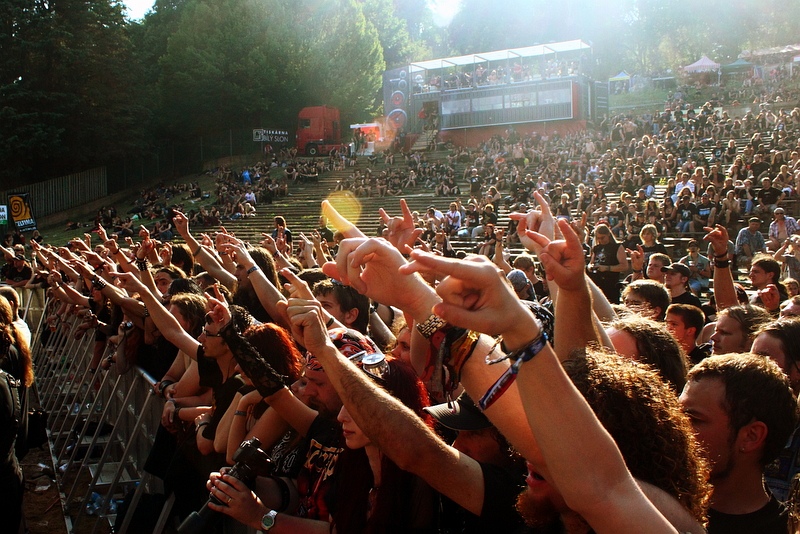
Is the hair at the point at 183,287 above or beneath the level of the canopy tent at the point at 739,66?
beneath

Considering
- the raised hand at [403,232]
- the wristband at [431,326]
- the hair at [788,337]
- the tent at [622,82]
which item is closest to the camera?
the wristband at [431,326]

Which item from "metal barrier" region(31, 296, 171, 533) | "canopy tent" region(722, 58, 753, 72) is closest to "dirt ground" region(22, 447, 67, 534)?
"metal barrier" region(31, 296, 171, 533)

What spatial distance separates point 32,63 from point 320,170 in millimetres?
16570

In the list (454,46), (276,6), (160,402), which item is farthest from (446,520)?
(454,46)

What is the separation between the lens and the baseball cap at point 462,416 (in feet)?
8.25

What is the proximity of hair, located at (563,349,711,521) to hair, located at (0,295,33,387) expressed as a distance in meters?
4.07

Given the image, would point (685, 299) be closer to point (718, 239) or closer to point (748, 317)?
point (718, 239)

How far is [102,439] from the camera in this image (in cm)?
771

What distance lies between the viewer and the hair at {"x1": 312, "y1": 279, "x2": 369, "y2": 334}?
177 inches

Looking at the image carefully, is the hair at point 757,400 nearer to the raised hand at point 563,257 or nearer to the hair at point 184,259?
the raised hand at point 563,257

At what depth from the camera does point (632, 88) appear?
2276 inches

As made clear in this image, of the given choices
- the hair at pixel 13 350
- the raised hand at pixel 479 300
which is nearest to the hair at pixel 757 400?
the raised hand at pixel 479 300

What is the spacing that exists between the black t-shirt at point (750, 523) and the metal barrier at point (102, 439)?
2.97 meters

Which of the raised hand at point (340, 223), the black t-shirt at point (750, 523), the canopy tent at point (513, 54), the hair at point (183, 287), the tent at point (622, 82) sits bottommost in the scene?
the black t-shirt at point (750, 523)
